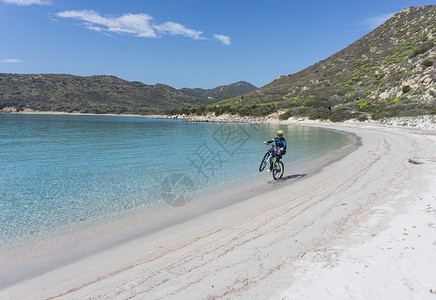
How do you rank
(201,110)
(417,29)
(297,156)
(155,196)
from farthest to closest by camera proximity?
(201,110) → (417,29) → (297,156) → (155,196)

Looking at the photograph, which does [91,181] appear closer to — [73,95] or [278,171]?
[278,171]

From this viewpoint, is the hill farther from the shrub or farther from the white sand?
the white sand

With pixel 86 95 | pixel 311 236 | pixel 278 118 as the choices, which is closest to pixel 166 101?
pixel 86 95

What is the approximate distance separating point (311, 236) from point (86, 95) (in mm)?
178638

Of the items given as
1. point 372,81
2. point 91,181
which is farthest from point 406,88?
point 91,181

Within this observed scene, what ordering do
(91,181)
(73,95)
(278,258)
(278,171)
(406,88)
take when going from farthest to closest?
(73,95)
(406,88)
(278,171)
(91,181)
(278,258)

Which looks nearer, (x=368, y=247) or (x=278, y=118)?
(x=368, y=247)

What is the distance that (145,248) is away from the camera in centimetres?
593

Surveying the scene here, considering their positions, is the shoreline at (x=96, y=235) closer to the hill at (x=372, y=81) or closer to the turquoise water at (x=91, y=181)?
the turquoise water at (x=91, y=181)

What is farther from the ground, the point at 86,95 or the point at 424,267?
the point at 86,95

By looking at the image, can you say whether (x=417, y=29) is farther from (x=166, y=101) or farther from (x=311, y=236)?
(x=166, y=101)

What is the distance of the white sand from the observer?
157 inches

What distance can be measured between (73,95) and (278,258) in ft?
582

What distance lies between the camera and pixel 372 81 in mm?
72875
